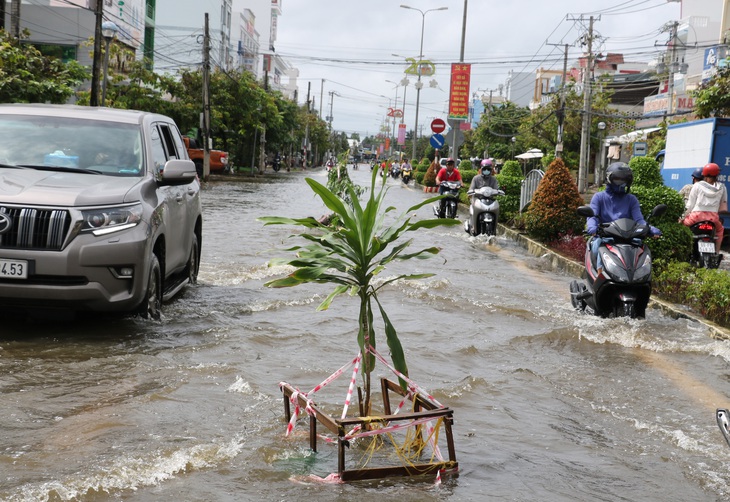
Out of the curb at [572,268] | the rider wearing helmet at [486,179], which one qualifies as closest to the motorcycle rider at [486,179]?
the rider wearing helmet at [486,179]

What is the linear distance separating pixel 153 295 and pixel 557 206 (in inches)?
417

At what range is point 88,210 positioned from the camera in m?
6.63

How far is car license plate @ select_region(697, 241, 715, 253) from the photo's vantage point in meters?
13.1

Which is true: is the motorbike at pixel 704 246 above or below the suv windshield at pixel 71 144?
below

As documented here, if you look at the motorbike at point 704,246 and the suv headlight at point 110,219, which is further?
the motorbike at point 704,246

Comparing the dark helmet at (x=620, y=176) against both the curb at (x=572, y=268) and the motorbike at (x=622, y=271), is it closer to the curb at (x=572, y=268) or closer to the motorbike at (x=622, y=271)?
the motorbike at (x=622, y=271)

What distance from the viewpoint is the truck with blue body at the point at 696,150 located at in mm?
18656

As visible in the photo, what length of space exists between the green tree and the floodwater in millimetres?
13408

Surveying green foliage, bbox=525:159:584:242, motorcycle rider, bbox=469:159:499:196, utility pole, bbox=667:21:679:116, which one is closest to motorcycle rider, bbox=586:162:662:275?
green foliage, bbox=525:159:584:242

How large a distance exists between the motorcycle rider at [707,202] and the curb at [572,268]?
175cm

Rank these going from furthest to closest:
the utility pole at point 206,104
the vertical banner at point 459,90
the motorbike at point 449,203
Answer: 1. the utility pole at point 206,104
2. the vertical banner at point 459,90
3. the motorbike at point 449,203

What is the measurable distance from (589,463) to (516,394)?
1.48 m

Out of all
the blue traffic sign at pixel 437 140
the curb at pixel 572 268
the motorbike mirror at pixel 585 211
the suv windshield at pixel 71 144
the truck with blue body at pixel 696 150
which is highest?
the blue traffic sign at pixel 437 140

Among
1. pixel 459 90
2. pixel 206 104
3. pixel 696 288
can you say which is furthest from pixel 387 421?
pixel 206 104
